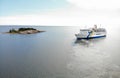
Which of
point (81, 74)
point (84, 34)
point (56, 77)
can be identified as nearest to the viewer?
point (56, 77)

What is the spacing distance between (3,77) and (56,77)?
8839mm

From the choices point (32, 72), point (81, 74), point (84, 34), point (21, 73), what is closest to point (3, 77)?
point (21, 73)

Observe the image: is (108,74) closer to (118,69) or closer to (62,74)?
(118,69)

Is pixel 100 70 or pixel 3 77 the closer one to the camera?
pixel 3 77

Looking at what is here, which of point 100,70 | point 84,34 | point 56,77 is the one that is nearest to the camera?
point 56,77

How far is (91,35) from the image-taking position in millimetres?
87500

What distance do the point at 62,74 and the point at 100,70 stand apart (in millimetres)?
7634

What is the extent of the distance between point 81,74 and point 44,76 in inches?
Answer: 255

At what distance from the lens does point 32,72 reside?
86.1 ft

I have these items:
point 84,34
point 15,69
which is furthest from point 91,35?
point 15,69

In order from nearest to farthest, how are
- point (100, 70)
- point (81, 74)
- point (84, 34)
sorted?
point (81, 74), point (100, 70), point (84, 34)

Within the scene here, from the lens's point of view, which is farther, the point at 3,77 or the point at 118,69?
the point at 118,69

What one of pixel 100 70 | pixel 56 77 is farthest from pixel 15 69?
pixel 100 70

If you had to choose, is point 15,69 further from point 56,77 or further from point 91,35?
→ point 91,35
